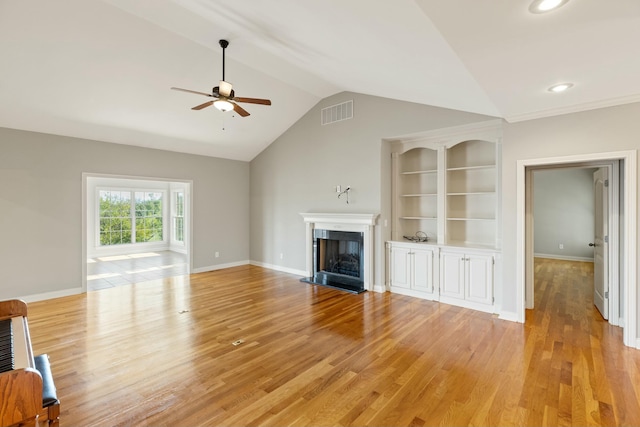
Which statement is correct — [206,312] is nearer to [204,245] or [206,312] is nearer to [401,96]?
[204,245]

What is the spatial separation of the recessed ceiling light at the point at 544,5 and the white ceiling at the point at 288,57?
0.05 metres

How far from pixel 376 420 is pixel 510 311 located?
286cm

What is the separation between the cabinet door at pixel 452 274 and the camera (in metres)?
4.60

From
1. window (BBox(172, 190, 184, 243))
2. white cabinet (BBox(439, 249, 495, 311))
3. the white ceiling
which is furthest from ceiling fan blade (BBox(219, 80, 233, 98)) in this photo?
window (BBox(172, 190, 184, 243))

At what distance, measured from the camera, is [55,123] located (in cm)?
481

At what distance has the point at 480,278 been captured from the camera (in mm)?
4418

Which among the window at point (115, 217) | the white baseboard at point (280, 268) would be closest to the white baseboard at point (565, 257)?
A: the white baseboard at point (280, 268)

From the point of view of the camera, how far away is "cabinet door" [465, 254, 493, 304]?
14.2 feet

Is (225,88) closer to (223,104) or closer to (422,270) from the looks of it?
(223,104)

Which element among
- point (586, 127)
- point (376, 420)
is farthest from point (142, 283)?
point (586, 127)

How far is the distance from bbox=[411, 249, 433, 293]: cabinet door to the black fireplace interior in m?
0.92

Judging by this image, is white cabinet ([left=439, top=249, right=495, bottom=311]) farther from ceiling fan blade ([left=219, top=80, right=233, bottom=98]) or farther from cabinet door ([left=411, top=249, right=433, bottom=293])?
ceiling fan blade ([left=219, top=80, right=233, bottom=98])

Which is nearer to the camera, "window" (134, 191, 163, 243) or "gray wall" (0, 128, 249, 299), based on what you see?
"gray wall" (0, 128, 249, 299)

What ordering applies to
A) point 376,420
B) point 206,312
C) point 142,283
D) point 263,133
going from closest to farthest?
1. point 376,420
2. point 206,312
3. point 142,283
4. point 263,133
